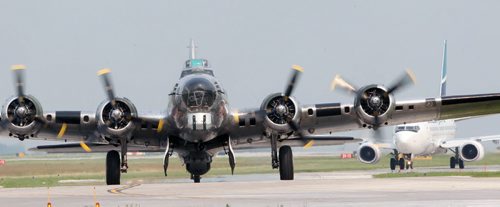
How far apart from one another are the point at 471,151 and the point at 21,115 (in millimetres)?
39755

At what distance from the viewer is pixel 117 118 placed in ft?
107

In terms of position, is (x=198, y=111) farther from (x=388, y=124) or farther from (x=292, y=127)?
(x=388, y=124)

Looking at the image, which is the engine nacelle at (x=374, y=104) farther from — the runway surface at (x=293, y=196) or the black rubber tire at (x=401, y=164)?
the black rubber tire at (x=401, y=164)

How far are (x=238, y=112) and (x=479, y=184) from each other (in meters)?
9.03

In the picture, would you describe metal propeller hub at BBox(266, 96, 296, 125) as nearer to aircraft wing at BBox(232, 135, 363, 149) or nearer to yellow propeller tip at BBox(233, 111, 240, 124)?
yellow propeller tip at BBox(233, 111, 240, 124)

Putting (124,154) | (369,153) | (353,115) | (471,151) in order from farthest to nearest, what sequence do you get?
(369,153) → (471,151) → (353,115) → (124,154)

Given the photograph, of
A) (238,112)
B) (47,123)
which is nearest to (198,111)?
(238,112)

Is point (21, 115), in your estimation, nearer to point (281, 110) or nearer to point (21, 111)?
point (21, 111)

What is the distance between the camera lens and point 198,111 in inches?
1289

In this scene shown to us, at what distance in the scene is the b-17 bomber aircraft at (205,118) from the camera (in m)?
32.8

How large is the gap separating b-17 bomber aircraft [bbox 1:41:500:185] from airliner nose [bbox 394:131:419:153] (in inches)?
1146

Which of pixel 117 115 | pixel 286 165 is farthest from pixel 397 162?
pixel 117 115

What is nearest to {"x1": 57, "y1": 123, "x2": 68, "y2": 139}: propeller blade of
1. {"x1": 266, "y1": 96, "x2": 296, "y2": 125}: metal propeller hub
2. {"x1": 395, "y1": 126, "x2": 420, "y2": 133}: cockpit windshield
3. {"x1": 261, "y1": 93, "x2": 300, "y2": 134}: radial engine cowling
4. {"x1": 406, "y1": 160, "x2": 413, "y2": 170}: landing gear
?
{"x1": 261, "y1": 93, "x2": 300, "y2": 134}: radial engine cowling

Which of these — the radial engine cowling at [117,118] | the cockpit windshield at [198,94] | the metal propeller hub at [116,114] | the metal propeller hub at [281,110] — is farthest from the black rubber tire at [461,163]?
the metal propeller hub at [116,114]
